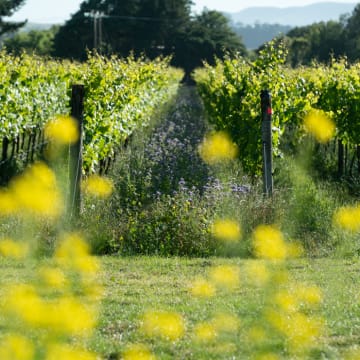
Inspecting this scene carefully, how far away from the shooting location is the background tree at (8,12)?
201 feet

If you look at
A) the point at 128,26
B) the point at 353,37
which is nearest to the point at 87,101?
the point at 353,37

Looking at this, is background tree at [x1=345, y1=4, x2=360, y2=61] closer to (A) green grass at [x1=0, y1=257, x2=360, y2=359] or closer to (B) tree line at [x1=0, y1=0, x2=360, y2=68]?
(B) tree line at [x1=0, y1=0, x2=360, y2=68]

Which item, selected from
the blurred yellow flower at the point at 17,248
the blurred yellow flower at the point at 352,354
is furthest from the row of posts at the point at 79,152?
the blurred yellow flower at the point at 17,248

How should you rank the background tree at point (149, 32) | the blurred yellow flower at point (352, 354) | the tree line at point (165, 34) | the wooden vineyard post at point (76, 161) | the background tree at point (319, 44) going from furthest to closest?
1. the background tree at point (149, 32)
2. the tree line at point (165, 34)
3. the background tree at point (319, 44)
4. the wooden vineyard post at point (76, 161)
5. the blurred yellow flower at point (352, 354)

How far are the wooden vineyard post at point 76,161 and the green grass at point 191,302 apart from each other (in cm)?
116

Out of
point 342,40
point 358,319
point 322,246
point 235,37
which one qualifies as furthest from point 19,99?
point 235,37

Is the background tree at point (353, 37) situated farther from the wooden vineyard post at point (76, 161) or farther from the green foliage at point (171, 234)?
the green foliage at point (171, 234)

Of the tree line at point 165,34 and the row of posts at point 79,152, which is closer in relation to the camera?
the row of posts at point 79,152

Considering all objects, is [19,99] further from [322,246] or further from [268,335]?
[268,335]

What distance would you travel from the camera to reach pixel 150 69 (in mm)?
22422

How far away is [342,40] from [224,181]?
59.6 metres

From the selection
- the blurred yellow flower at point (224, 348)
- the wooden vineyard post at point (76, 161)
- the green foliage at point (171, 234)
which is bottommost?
the green foliage at point (171, 234)

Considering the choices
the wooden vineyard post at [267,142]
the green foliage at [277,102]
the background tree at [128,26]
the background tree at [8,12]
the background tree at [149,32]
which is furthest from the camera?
the background tree at [149,32]

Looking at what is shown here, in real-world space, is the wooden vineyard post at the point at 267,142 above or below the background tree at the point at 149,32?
below
